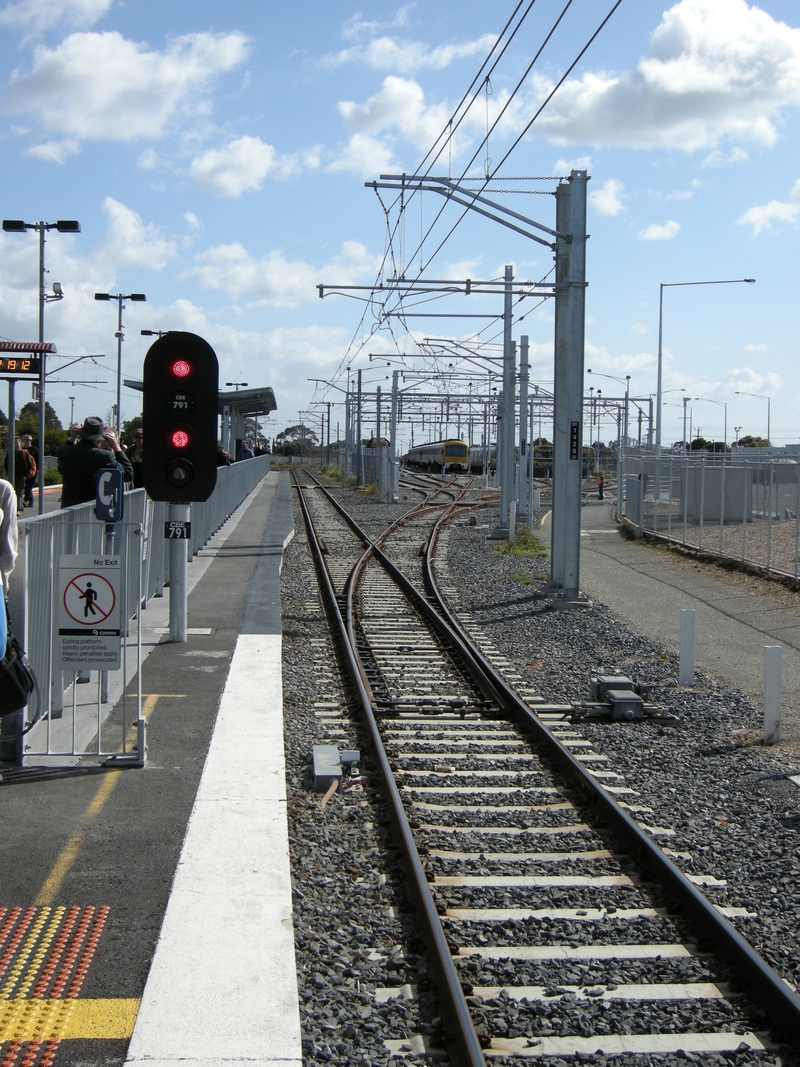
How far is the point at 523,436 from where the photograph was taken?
30.9 m

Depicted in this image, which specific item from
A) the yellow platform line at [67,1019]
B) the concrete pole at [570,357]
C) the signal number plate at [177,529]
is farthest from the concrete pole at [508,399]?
the yellow platform line at [67,1019]

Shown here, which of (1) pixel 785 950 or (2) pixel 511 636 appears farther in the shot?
(2) pixel 511 636

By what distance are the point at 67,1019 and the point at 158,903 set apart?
3.37 feet

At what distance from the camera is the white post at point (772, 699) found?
8.82m

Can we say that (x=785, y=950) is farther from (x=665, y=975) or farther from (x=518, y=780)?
(x=518, y=780)

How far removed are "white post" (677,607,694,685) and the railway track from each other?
1.84 metres

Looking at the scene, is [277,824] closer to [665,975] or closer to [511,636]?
[665,975]

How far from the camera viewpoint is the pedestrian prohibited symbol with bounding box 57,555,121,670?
6.81m

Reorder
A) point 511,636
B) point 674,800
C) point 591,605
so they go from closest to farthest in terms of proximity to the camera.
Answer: point 674,800, point 511,636, point 591,605

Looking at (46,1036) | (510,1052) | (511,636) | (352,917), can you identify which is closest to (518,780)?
(352,917)

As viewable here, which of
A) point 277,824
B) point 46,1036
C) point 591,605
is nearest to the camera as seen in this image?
point 46,1036

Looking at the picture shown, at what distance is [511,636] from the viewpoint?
45.8ft

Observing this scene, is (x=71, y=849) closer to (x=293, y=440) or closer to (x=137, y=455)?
(x=137, y=455)

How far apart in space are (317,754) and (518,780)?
136 cm
